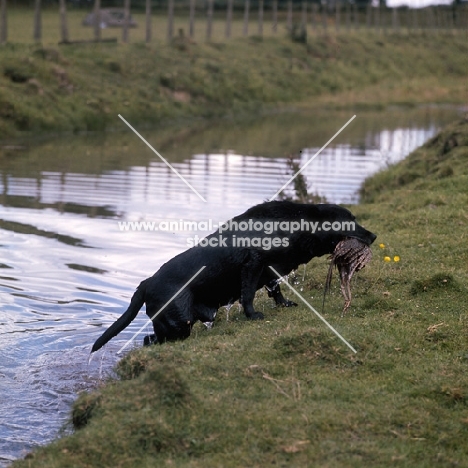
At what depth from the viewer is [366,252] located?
8.46 meters

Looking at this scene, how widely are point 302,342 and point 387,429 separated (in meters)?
1.36

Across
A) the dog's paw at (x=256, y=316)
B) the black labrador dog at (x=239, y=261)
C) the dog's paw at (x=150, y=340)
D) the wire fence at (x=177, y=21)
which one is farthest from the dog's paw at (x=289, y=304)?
the wire fence at (x=177, y=21)

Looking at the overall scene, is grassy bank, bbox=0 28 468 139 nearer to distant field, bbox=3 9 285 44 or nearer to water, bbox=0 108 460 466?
water, bbox=0 108 460 466

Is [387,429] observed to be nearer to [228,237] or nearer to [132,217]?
[228,237]

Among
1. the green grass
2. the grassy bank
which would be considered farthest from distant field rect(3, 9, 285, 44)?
the grassy bank

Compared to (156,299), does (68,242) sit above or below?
below

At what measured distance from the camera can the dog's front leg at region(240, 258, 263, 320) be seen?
838 cm

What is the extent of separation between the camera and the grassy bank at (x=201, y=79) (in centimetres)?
2898

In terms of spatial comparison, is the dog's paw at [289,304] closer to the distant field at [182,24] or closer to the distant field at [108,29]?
the distant field at [182,24]

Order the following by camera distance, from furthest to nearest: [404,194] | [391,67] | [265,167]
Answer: [391,67] < [265,167] < [404,194]

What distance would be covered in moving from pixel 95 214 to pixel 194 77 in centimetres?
2337

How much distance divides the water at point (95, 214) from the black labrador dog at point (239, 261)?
84 cm

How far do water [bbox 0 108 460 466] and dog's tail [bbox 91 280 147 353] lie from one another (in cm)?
48

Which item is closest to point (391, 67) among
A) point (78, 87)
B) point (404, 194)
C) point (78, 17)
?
point (78, 17)
